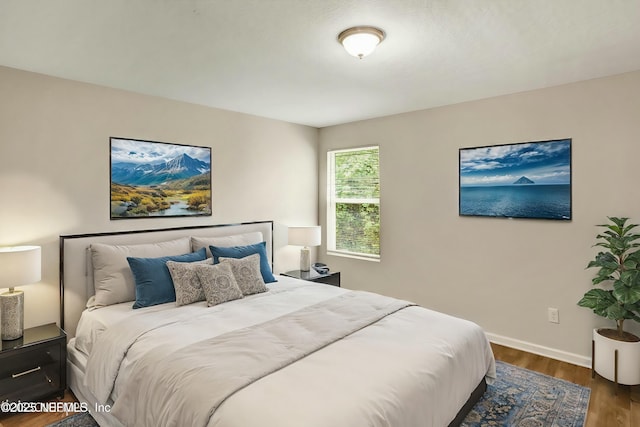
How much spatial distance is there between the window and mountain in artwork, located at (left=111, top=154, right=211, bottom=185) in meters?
1.87

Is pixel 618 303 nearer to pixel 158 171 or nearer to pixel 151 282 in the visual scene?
pixel 151 282

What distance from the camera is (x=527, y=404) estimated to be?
2.51 m

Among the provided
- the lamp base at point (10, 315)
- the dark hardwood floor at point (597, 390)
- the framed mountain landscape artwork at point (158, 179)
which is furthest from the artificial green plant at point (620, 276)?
the lamp base at point (10, 315)

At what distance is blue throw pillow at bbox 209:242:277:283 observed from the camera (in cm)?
331

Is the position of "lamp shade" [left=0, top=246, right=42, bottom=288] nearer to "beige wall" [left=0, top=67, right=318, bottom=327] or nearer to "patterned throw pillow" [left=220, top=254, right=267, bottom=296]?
"beige wall" [left=0, top=67, right=318, bottom=327]

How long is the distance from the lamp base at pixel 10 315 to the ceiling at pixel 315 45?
1.67m

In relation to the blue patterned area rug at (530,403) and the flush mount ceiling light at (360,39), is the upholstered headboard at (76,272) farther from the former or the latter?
the blue patterned area rug at (530,403)

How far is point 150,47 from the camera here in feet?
7.68

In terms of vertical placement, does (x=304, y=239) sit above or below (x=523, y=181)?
below

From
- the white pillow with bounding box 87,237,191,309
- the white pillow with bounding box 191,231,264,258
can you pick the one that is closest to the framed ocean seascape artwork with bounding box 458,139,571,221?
the white pillow with bounding box 191,231,264,258

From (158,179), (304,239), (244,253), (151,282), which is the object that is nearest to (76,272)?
(151,282)

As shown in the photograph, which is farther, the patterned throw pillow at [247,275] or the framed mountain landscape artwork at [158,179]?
the framed mountain landscape artwork at [158,179]

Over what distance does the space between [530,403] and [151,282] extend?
2928mm

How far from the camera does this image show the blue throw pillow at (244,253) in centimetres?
331
